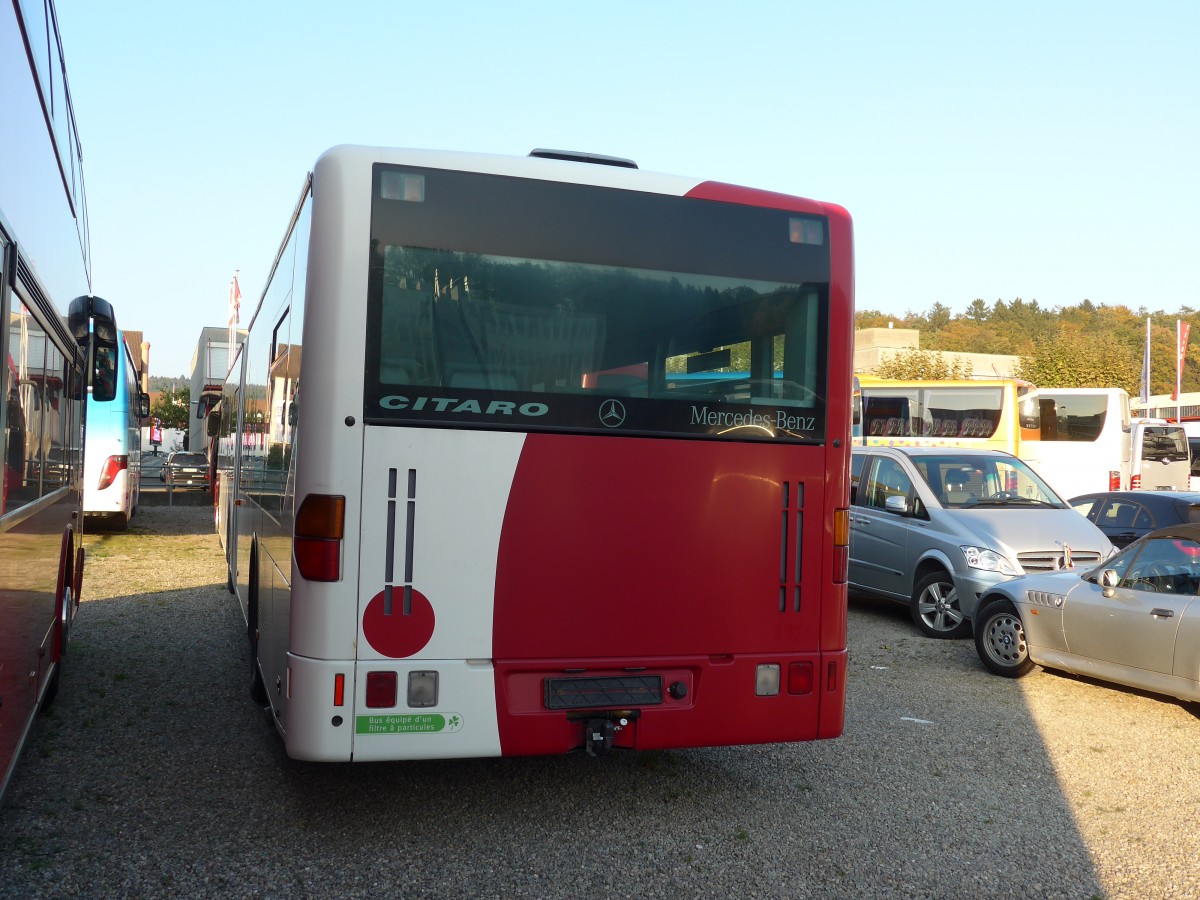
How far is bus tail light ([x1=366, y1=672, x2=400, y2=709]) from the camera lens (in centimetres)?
468

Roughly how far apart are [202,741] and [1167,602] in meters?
6.21

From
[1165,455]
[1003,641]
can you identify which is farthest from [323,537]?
[1165,455]

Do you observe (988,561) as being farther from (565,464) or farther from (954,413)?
(954,413)

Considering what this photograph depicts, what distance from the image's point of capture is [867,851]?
499 cm

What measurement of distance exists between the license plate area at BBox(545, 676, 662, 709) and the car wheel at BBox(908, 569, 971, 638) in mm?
6603

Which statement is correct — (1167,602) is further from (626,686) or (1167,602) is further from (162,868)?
(162,868)

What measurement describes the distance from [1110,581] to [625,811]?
4.49 m

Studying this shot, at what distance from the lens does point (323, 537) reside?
4.64m

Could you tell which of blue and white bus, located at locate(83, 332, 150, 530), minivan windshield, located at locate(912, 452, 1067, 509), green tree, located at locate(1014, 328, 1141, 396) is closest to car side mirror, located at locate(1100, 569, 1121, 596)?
minivan windshield, located at locate(912, 452, 1067, 509)

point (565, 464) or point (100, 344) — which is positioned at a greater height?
point (100, 344)

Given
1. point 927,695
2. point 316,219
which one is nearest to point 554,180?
point 316,219

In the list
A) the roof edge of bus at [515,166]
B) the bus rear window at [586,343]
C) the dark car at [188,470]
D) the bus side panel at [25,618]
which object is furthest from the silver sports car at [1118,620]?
the dark car at [188,470]

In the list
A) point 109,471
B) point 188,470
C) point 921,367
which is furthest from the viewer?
point 921,367

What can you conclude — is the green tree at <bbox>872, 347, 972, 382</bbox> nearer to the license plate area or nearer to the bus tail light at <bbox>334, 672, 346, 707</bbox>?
the license plate area
